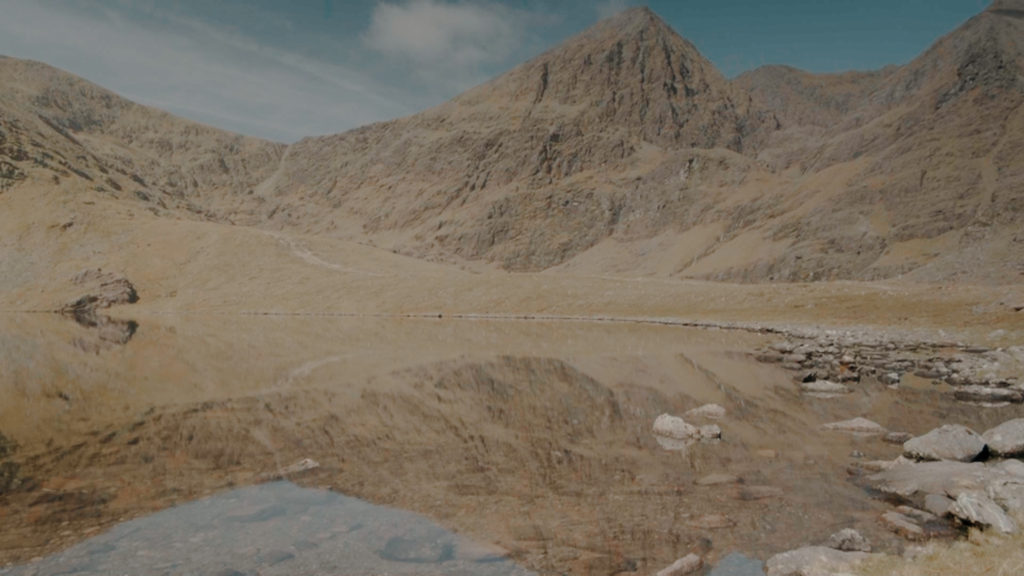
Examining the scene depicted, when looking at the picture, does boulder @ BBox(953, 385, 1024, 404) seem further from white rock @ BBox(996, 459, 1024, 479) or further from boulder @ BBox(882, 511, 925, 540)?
boulder @ BBox(882, 511, 925, 540)

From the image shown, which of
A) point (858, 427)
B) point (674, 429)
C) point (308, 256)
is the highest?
point (308, 256)

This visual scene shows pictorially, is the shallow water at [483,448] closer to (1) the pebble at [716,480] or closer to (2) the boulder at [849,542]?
(1) the pebble at [716,480]

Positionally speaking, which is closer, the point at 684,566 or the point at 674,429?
the point at 684,566

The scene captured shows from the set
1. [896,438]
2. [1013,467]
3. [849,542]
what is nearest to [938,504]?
[1013,467]

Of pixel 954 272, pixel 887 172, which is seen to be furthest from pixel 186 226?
pixel 887 172

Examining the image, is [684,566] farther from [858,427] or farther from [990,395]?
[990,395]

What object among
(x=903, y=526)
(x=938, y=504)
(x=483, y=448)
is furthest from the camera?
(x=483, y=448)

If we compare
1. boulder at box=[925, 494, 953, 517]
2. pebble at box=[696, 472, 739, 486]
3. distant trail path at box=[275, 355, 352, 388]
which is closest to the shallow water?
pebble at box=[696, 472, 739, 486]

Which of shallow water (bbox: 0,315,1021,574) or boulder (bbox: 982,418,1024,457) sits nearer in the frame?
shallow water (bbox: 0,315,1021,574)
